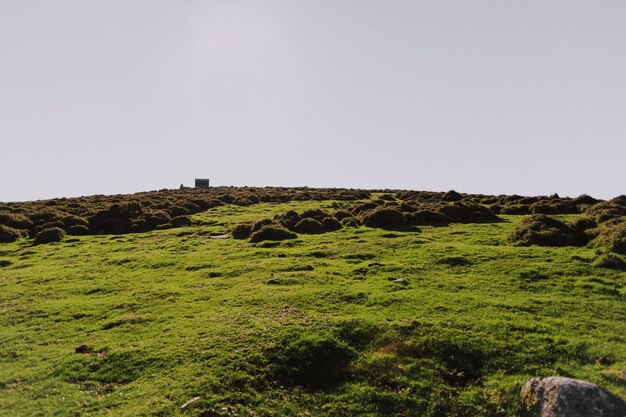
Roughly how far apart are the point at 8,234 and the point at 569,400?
44009 mm

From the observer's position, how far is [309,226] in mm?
37875

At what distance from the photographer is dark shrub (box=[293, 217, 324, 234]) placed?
3738cm

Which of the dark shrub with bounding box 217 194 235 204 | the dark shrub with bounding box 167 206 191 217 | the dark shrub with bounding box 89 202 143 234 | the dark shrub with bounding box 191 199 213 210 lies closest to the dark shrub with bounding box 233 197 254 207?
the dark shrub with bounding box 217 194 235 204

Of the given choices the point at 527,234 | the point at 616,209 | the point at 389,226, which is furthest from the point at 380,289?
Result: the point at 616,209

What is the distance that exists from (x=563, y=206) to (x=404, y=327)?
1329 inches

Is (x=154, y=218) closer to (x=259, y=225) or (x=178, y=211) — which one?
(x=178, y=211)

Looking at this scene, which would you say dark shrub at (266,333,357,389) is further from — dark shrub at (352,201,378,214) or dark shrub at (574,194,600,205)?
dark shrub at (574,194,600,205)

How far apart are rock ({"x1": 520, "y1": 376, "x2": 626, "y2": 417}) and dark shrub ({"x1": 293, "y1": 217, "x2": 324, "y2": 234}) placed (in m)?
26.0

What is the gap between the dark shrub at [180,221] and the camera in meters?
45.7

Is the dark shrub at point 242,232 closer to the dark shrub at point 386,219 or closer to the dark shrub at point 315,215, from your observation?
the dark shrub at point 315,215

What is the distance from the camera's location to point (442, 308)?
17859 millimetres

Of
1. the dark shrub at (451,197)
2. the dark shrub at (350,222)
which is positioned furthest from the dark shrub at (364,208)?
the dark shrub at (451,197)

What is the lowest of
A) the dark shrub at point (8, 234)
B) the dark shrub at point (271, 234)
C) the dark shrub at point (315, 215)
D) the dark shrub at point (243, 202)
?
the dark shrub at point (8, 234)

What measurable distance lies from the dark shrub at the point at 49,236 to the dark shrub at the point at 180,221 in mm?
9692
